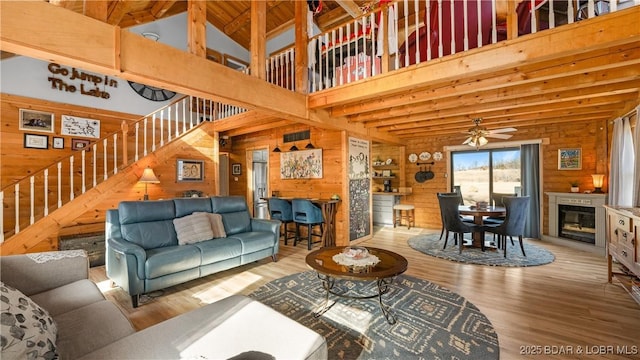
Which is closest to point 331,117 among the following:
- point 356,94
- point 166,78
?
point 356,94

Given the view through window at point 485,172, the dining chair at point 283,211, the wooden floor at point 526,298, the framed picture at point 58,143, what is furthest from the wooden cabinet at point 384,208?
the framed picture at point 58,143

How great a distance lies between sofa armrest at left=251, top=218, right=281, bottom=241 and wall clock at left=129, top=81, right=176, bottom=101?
4014 millimetres

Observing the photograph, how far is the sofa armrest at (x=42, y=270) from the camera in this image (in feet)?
5.57

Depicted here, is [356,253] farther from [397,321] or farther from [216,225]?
[216,225]

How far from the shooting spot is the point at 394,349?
6.12ft

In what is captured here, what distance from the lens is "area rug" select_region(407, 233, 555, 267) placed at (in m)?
3.78

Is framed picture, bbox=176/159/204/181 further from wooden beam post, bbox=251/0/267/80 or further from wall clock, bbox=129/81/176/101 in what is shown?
wooden beam post, bbox=251/0/267/80

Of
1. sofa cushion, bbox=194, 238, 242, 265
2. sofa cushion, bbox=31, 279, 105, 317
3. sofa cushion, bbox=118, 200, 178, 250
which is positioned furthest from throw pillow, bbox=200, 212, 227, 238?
sofa cushion, bbox=31, 279, 105, 317

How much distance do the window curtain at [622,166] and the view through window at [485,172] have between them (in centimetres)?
180

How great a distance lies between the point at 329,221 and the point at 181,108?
444cm

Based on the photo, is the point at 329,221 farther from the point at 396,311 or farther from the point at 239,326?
the point at 239,326

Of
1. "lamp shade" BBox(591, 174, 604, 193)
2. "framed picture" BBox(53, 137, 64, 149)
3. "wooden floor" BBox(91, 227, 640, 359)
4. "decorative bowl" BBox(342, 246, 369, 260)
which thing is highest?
"framed picture" BBox(53, 137, 64, 149)

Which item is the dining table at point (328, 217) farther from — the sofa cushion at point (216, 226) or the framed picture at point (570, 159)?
the framed picture at point (570, 159)

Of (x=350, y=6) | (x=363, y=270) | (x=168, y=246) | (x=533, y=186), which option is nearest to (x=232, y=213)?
(x=168, y=246)
